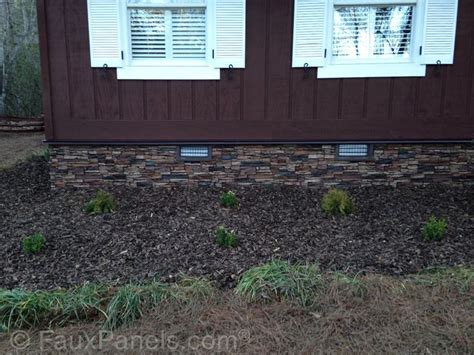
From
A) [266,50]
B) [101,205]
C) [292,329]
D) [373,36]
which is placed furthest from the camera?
[373,36]

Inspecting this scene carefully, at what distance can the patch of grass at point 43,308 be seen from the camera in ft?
9.27

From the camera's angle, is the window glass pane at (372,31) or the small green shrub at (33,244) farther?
the window glass pane at (372,31)

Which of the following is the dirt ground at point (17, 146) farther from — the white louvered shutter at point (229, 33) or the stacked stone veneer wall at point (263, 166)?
the white louvered shutter at point (229, 33)

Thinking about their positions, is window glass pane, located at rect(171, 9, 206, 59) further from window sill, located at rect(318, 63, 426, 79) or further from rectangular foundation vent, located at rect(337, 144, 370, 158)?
rectangular foundation vent, located at rect(337, 144, 370, 158)

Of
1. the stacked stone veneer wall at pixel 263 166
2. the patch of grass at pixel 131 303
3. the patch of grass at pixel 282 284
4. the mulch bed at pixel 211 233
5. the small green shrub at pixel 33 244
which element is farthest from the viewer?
the stacked stone veneer wall at pixel 263 166

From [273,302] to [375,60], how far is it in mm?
3686

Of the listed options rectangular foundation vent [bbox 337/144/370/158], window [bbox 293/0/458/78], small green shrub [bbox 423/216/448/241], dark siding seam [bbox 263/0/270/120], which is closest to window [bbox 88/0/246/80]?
dark siding seam [bbox 263/0/270/120]

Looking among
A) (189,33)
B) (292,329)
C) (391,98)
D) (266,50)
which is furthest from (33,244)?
(391,98)

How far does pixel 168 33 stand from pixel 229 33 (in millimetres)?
772

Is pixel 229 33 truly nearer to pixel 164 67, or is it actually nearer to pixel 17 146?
pixel 164 67

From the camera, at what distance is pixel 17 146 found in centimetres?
909

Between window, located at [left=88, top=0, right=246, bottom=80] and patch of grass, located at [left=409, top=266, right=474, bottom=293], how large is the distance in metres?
3.22

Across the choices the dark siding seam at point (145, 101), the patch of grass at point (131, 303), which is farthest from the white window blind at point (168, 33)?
the patch of grass at point (131, 303)

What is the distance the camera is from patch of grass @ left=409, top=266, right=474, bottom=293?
3158 mm
